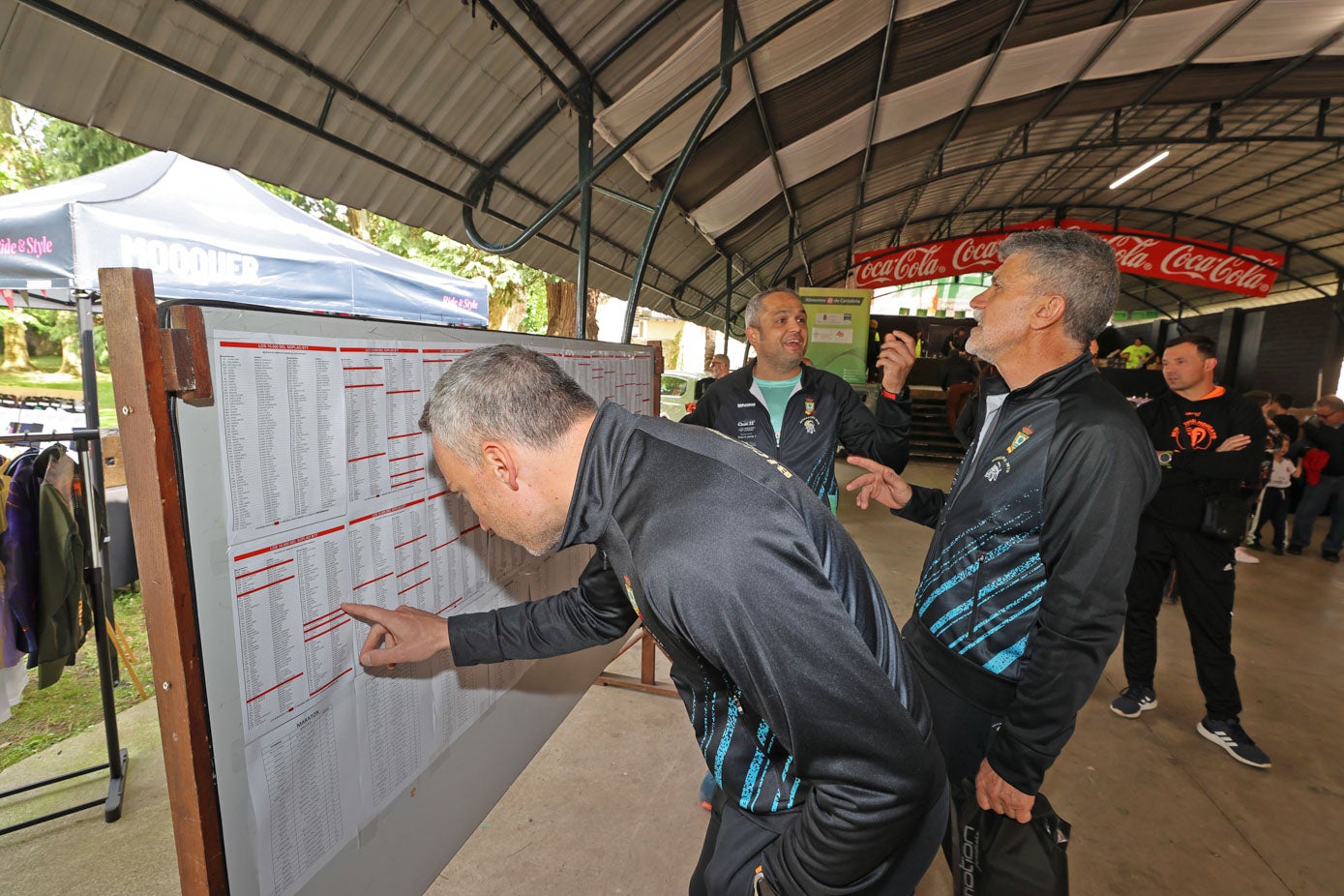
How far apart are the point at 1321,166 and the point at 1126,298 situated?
15.9 m

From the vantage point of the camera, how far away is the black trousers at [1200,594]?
2945 millimetres

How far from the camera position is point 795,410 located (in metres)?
2.95

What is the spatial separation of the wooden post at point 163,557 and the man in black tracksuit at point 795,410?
7.41 ft

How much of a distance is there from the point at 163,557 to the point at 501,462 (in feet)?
1.59

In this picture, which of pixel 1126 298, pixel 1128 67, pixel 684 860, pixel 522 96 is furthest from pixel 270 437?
pixel 1126 298

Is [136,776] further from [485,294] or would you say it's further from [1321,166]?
[1321,166]

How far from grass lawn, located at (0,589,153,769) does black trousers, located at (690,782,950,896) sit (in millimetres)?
3082

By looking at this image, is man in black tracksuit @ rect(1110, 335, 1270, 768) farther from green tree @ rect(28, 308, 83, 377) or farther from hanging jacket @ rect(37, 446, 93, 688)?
green tree @ rect(28, 308, 83, 377)

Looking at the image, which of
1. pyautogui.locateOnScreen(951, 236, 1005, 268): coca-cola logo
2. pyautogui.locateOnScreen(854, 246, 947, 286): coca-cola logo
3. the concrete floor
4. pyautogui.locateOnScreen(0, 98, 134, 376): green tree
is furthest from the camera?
pyautogui.locateOnScreen(0, 98, 134, 376): green tree

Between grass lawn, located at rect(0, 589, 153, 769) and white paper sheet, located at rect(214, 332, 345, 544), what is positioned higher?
white paper sheet, located at rect(214, 332, 345, 544)

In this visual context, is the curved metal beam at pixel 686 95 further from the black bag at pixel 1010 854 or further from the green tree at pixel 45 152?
the green tree at pixel 45 152

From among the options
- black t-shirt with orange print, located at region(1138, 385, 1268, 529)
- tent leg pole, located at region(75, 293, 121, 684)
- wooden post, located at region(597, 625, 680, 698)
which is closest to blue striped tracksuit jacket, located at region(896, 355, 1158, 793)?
wooden post, located at region(597, 625, 680, 698)

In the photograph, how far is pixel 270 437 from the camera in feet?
3.45

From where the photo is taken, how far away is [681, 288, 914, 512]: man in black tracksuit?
2.90 meters
